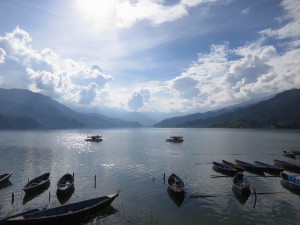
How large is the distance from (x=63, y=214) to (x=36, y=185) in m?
19.6

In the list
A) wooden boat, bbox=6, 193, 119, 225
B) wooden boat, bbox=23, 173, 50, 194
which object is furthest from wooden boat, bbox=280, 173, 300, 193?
wooden boat, bbox=23, 173, 50, 194

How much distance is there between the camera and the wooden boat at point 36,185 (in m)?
51.4

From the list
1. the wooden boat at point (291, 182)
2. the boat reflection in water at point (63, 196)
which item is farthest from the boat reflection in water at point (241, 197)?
the boat reflection in water at point (63, 196)

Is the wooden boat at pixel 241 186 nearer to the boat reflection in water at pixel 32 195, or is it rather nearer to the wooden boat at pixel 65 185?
the wooden boat at pixel 65 185

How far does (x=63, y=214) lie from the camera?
3619cm

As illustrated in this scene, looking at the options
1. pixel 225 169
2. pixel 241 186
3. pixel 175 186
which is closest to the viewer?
pixel 175 186

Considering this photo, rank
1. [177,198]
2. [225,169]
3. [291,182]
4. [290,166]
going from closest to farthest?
[177,198] → [291,182] → [225,169] → [290,166]

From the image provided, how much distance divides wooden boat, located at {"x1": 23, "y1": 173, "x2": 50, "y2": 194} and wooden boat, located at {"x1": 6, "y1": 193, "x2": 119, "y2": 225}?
16505 millimetres

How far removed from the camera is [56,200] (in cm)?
4866

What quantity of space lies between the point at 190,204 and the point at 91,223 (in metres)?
16.7

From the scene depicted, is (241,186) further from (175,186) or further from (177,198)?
(177,198)

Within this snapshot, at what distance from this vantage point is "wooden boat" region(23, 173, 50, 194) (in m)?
51.4

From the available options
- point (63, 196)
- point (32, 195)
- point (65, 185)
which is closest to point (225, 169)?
point (65, 185)

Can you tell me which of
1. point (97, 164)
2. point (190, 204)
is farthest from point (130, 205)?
point (97, 164)
